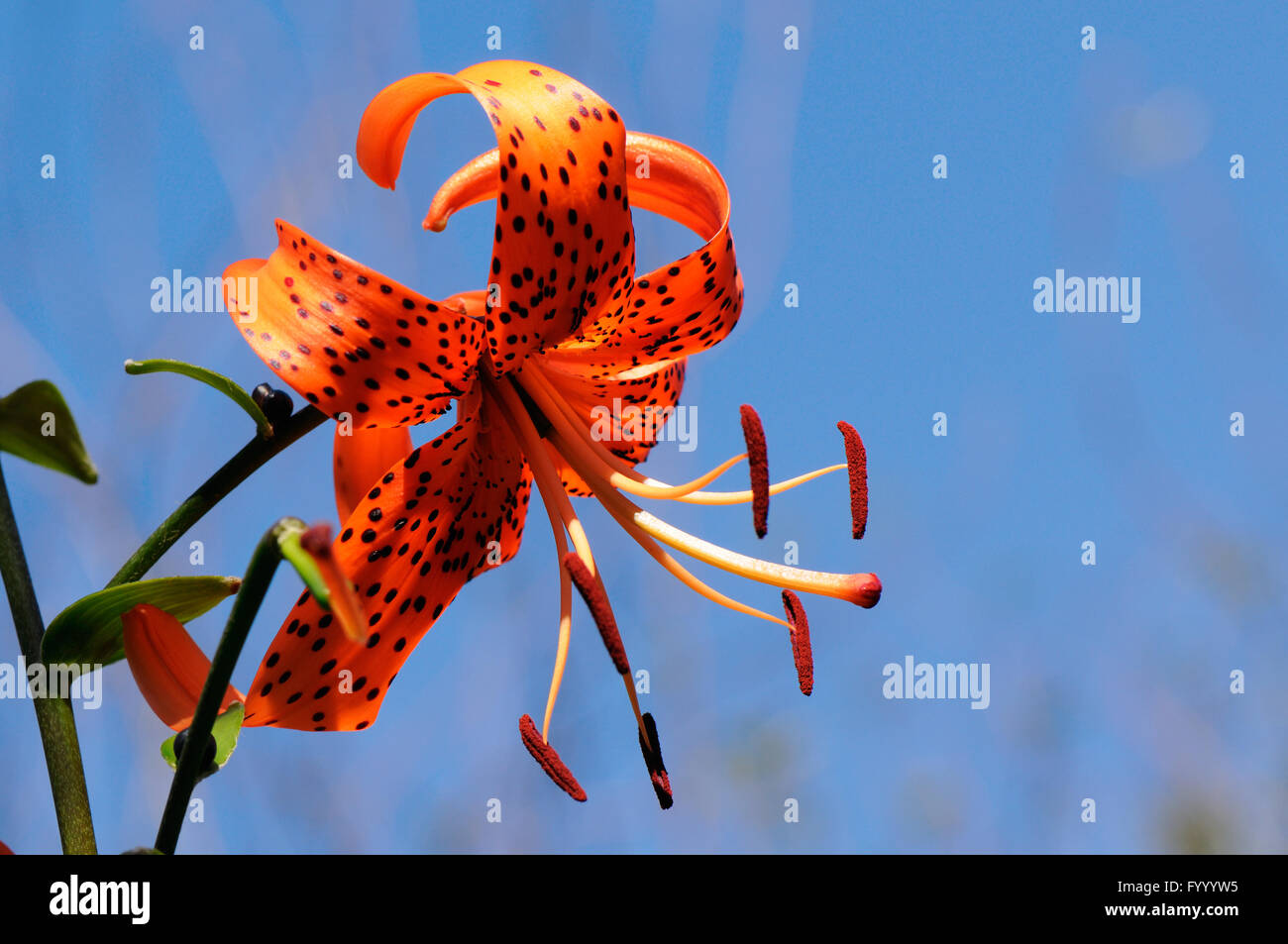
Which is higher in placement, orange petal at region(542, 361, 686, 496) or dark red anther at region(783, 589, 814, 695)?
orange petal at region(542, 361, 686, 496)

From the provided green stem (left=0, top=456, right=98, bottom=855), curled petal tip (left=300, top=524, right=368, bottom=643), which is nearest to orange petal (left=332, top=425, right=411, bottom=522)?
green stem (left=0, top=456, right=98, bottom=855)

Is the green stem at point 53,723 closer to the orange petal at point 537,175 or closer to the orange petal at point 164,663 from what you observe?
the orange petal at point 164,663

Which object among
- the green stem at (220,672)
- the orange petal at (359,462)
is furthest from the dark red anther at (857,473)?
the green stem at (220,672)

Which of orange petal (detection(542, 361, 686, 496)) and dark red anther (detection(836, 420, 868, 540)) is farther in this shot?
orange petal (detection(542, 361, 686, 496))

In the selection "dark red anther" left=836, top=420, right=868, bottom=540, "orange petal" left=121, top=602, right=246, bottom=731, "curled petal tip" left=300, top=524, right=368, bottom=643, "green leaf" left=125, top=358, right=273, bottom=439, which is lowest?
"orange petal" left=121, top=602, right=246, bottom=731

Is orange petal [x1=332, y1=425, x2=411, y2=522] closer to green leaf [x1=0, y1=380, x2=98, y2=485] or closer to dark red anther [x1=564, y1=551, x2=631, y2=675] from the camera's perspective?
dark red anther [x1=564, y1=551, x2=631, y2=675]
